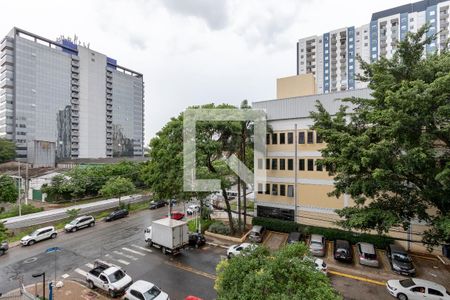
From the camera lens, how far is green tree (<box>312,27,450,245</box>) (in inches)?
443

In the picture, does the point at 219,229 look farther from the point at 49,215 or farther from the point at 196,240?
the point at 49,215

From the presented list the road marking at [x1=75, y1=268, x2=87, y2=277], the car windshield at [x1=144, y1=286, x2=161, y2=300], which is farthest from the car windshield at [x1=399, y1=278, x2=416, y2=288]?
the road marking at [x1=75, y1=268, x2=87, y2=277]

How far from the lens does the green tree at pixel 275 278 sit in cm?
682

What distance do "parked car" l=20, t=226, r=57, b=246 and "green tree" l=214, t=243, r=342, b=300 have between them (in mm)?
23555

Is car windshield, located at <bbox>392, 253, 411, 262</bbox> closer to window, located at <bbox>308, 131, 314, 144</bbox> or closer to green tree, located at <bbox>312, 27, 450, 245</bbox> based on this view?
green tree, located at <bbox>312, 27, 450, 245</bbox>

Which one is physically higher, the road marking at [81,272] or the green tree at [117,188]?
the green tree at [117,188]

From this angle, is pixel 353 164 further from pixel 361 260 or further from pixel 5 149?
pixel 5 149

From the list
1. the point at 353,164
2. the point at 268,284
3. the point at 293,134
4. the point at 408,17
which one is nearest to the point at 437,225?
the point at 353,164

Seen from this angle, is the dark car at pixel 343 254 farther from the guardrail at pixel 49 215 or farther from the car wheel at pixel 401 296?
the guardrail at pixel 49 215

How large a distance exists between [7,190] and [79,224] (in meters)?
13.1

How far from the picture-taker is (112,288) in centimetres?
1441

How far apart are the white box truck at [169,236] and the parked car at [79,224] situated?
1114cm

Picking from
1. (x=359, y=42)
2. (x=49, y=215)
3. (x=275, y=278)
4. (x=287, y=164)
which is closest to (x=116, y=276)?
(x=275, y=278)

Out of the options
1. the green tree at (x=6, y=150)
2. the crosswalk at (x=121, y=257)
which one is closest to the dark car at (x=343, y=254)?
the crosswalk at (x=121, y=257)
